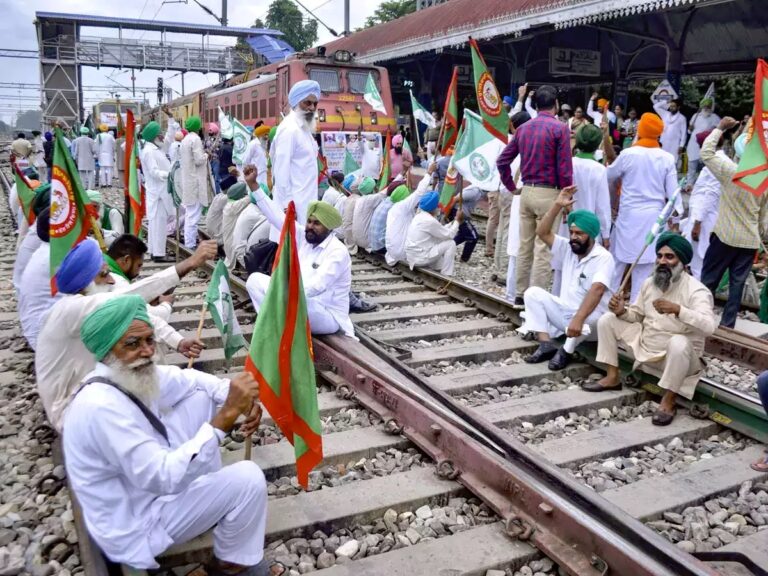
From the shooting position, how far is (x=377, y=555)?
117 inches

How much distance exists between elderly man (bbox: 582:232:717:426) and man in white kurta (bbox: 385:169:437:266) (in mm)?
3814

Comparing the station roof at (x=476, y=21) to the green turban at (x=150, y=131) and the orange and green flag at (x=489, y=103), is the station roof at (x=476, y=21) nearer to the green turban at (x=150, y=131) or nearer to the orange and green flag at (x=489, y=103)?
the orange and green flag at (x=489, y=103)

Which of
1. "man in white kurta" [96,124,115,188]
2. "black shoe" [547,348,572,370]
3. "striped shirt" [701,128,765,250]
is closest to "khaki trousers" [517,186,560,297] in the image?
"black shoe" [547,348,572,370]

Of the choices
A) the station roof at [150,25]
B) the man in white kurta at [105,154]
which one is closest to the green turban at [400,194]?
the man in white kurta at [105,154]

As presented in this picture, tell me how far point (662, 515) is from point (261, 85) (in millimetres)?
14513

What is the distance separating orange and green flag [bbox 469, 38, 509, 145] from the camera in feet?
24.0

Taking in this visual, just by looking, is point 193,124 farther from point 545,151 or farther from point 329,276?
point 545,151

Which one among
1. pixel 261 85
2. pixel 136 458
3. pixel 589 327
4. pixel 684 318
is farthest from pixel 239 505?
pixel 261 85

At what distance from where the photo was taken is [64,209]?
442 centimetres

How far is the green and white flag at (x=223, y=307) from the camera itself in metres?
4.25

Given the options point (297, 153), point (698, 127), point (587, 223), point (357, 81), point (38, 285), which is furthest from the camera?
point (357, 81)

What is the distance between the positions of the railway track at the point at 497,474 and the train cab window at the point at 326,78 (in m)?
10.3

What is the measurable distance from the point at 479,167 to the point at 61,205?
4.75 m

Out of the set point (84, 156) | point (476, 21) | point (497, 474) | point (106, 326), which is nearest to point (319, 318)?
point (497, 474)
